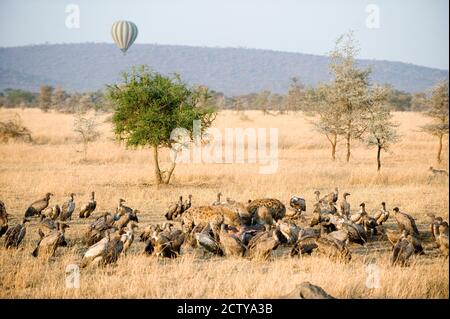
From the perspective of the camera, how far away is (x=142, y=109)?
19781 millimetres

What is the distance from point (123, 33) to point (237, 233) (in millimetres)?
40390

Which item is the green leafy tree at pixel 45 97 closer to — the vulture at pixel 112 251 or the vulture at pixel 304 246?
the vulture at pixel 112 251

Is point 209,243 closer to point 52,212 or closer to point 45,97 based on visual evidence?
point 52,212

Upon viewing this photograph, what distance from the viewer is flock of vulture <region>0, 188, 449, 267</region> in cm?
987

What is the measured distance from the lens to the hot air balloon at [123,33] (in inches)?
1887

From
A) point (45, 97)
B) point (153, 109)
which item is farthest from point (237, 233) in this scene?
point (45, 97)

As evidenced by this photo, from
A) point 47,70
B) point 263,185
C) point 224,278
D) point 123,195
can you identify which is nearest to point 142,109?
point 123,195

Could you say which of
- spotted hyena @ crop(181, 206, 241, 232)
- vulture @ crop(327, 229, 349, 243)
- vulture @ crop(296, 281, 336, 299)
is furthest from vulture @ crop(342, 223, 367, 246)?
vulture @ crop(296, 281, 336, 299)

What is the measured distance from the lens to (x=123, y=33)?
158 ft

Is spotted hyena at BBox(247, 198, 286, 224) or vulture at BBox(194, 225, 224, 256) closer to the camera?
vulture at BBox(194, 225, 224, 256)

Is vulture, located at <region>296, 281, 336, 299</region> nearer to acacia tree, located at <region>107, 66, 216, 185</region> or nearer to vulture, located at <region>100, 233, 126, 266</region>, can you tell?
vulture, located at <region>100, 233, 126, 266</region>

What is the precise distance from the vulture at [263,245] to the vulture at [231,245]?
0.50ft

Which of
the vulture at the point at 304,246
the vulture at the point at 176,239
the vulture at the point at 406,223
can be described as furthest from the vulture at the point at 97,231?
the vulture at the point at 406,223

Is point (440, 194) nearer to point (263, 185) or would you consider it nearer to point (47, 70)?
point (263, 185)
